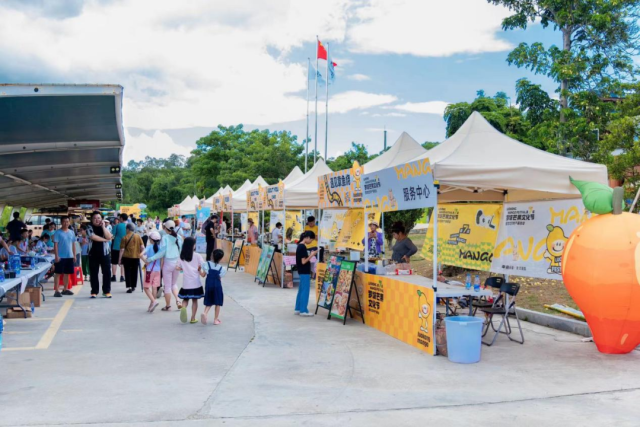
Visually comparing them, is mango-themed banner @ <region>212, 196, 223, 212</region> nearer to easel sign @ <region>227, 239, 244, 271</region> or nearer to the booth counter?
easel sign @ <region>227, 239, 244, 271</region>

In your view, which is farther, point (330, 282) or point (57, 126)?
point (330, 282)

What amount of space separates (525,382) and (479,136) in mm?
3912

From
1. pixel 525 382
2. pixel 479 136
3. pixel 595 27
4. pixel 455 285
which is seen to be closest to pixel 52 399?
pixel 525 382

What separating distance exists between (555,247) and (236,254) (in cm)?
1391

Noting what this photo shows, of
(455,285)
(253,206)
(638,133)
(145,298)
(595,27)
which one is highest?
(595,27)

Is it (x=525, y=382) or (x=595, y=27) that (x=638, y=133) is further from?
(x=525, y=382)

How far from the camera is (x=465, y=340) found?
746cm

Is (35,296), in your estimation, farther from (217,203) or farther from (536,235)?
(217,203)

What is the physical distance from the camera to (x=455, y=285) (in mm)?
8961

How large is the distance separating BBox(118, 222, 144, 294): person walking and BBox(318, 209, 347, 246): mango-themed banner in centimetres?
618

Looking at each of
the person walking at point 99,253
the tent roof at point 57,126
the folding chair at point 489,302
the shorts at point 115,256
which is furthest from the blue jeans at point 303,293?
the shorts at point 115,256

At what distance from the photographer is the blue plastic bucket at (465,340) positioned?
7453 millimetres

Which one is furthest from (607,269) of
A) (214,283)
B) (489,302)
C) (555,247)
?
(214,283)

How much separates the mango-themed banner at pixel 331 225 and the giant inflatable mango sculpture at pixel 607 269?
10.4 meters
